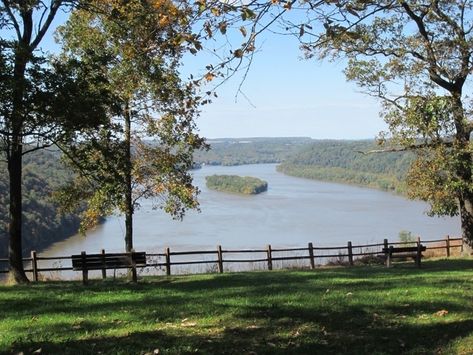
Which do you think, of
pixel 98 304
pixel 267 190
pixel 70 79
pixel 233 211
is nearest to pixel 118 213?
pixel 70 79

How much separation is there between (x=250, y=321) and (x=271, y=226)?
6185 centimetres

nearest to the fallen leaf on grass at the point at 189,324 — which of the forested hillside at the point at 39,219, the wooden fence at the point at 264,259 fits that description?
the wooden fence at the point at 264,259

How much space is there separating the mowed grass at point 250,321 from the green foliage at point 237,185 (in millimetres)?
110619

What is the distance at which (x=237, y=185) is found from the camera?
12812 centimetres

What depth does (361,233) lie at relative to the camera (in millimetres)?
60656

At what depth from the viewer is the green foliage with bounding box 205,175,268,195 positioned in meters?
122

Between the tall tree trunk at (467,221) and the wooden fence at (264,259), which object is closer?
the wooden fence at (264,259)

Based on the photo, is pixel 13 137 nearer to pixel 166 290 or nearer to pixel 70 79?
pixel 70 79

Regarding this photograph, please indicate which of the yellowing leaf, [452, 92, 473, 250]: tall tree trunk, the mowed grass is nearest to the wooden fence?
[452, 92, 473, 250]: tall tree trunk

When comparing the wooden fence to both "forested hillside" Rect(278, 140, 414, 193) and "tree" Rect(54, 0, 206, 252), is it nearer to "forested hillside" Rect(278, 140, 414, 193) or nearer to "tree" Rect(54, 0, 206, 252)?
"tree" Rect(54, 0, 206, 252)

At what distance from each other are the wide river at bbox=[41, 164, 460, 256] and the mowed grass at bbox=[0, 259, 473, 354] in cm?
2751

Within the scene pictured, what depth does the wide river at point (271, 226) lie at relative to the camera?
5431cm

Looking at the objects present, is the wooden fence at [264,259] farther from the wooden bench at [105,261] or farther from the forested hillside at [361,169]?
the forested hillside at [361,169]

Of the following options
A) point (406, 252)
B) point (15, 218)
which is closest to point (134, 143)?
point (15, 218)
